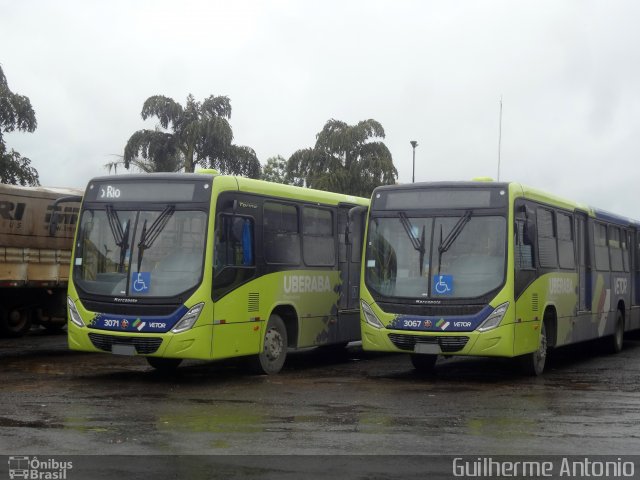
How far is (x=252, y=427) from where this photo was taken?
10.8 meters

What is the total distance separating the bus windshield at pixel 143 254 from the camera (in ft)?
48.1

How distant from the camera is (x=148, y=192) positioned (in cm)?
1516

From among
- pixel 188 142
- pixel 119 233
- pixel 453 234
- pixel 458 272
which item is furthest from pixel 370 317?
pixel 188 142

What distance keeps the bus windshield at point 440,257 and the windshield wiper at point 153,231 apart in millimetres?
3124

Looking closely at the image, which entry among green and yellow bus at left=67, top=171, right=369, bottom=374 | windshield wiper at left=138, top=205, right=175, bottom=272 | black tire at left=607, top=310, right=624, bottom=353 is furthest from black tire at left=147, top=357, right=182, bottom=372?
black tire at left=607, top=310, right=624, bottom=353

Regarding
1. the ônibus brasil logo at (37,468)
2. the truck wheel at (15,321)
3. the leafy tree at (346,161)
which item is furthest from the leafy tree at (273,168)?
the ônibus brasil logo at (37,468)

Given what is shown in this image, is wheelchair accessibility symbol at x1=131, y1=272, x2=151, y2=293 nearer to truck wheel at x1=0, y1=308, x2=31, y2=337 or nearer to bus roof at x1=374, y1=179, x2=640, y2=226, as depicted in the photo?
bus roof at x1=374, y1=179, x2=640, y2=226

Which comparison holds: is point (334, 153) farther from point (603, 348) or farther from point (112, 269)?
point (112, 269)

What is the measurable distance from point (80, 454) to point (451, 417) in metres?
4.30

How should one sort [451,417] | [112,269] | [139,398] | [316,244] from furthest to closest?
[316,244]
[112,269]
[139,398]
[451,417]

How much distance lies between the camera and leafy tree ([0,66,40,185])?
144ft

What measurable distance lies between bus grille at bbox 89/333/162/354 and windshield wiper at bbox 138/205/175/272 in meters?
1.05

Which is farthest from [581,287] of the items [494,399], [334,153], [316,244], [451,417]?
[334,153]

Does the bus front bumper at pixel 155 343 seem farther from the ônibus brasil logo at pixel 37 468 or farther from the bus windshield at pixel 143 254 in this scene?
the ônibus brasil logo at pixel 37 468
